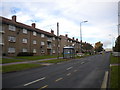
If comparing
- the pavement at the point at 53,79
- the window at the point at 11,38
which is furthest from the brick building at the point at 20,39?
the pavement at the point at 53,79

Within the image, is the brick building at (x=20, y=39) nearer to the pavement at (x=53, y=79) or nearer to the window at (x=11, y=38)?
the window at (x=11, y=38)

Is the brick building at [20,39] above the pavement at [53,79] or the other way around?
above

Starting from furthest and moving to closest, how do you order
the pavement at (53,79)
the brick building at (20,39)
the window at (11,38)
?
the window at (11,38) < the brick building at (20,39) < the pavement at (53,79)

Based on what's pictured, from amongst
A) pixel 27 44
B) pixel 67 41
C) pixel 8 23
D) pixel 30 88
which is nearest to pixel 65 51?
pixel 27 44

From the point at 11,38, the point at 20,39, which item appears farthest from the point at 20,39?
the point at 11,38

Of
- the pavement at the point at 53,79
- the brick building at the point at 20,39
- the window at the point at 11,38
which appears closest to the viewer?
the pavement at the point at 53,79

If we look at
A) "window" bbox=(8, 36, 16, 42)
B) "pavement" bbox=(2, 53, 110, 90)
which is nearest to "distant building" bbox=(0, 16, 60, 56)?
"window" bbox=(8, 36, 16, 42)

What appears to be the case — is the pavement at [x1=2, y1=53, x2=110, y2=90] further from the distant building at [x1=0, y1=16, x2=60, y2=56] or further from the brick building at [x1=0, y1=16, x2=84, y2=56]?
the distant building at [x1=0, y1=16, x2=60, y2=56]

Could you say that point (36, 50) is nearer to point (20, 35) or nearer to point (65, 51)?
point (20, 35)

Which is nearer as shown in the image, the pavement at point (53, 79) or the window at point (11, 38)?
the pavement at point (53, 79)

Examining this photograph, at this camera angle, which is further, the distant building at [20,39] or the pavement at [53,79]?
the distant building at [20,39]

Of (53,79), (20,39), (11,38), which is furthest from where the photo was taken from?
(20,39)

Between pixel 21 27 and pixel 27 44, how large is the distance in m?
5.36

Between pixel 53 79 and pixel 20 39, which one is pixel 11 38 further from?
pixel 53 79
